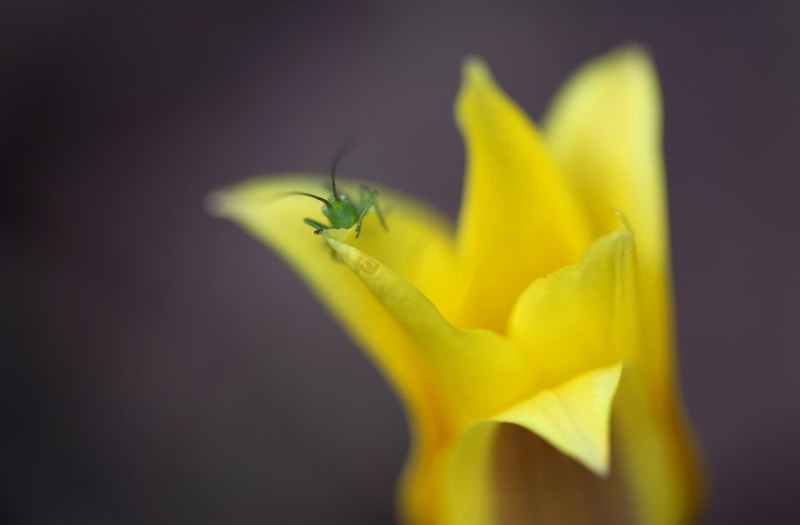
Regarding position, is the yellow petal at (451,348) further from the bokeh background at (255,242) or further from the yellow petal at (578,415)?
the bokeh background at (255,242)

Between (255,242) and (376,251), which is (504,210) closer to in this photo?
(376,251)

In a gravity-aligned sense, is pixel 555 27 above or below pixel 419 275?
above

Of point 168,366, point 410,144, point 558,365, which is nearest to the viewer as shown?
point 558,365

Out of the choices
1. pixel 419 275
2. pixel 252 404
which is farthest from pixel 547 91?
pixel 419 275

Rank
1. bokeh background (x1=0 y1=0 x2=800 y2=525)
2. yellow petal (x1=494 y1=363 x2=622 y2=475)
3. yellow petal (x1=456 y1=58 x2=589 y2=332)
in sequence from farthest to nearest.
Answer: bokeh background (x1=0 y1=0 x2=800 y2=525) → yellow petal (x1=456 y1=58 x2=589 y2=332) → yellow petal (x1=494 y1=363 x2=622 y2=475)

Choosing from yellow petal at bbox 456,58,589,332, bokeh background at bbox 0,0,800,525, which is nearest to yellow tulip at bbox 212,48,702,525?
yellow petal at bbox 456,58,589,332

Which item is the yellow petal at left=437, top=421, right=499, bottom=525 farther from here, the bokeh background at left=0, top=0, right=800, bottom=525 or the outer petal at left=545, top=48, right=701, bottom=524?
the bokeh background at left=0, top=0, right=800, bottom=525

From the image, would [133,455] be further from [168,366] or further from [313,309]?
[313,309]
